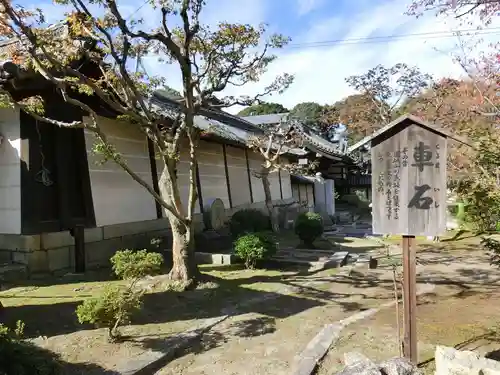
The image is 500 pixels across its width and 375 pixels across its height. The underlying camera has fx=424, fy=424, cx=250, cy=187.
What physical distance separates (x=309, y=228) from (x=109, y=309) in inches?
400

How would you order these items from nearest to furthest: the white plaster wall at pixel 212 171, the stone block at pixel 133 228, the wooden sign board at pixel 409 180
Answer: the wooden sign board at pixel 409 180 < the stone block at pixel 133 228 < the white plaster wall at pixel 212 171

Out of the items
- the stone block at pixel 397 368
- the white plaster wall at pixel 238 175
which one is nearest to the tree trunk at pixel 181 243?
the stone block at pixel 397 368

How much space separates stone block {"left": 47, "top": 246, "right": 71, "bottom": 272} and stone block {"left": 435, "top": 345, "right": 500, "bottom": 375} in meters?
Result: 8.43

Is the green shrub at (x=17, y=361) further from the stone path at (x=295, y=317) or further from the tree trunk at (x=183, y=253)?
the tree trunk at (x=183, y=253)

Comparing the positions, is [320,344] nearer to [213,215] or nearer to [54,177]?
[54,177]

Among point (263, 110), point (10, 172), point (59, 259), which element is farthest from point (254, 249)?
point (263, 110)

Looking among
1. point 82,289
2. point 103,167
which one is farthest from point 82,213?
point 82,289

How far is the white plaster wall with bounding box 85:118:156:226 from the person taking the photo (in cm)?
1108

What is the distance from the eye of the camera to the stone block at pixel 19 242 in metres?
9.38

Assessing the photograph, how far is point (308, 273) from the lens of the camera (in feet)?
38.0

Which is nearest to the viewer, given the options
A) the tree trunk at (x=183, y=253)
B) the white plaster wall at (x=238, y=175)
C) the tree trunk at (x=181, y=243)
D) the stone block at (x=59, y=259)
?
the tree trunk at (x=181, y=243)

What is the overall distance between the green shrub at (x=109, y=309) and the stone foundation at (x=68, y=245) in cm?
433

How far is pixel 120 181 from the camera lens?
12.1m

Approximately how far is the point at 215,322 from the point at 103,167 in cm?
601
